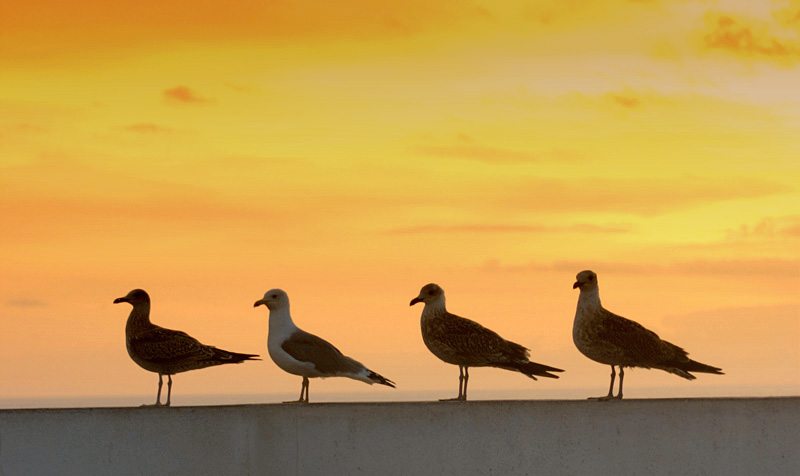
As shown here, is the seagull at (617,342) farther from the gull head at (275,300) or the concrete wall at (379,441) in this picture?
the gull head at (275,300)

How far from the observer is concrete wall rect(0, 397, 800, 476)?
39.6 ft

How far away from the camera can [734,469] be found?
41.3 feet

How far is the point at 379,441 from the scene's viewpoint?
12172mm

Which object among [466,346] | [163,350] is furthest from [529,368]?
[163,350]

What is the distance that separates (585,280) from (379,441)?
346 centimetres

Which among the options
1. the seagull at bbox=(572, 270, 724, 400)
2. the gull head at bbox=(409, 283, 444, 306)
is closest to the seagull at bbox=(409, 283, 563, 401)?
the gull head at bbox=(409, 283, 444, 306)

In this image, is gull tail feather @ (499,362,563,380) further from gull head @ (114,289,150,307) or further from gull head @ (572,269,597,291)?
gull head @ (114,289,150,307)

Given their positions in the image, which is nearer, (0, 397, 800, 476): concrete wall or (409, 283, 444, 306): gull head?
(0, 397, 800, 476): concrete wall

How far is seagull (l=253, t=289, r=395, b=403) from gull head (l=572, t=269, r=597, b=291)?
8.32 feet

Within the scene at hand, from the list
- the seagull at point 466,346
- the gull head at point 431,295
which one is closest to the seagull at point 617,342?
the seagull at point 466,346

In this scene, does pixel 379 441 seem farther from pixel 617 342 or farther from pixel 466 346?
pixel 617 342

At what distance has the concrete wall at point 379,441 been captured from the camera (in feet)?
39.6

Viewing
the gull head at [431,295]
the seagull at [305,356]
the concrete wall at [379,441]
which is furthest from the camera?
the gull head at [431,295]

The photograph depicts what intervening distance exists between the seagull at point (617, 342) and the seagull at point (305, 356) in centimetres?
240
